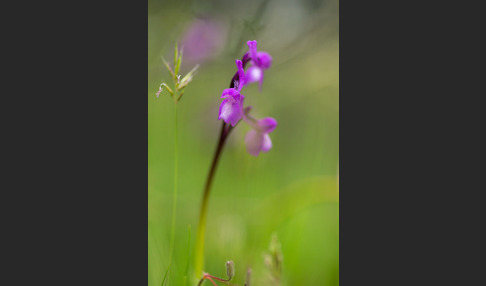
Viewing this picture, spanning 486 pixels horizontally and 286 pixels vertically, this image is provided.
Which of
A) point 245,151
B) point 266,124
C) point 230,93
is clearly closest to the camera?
point 230,93

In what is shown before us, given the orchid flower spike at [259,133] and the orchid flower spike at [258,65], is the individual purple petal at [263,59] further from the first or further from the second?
the orchid flower spike at [259,133]

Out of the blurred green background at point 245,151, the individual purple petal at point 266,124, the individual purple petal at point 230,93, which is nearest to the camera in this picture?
the individual purple petal at point 230,93

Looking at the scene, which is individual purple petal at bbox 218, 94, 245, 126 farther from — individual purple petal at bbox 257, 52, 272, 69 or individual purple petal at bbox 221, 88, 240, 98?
individual purple petal at bbox 257, 52, 272, 69

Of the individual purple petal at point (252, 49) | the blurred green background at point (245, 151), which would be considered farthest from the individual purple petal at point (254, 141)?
the blurred green background at point (245, 151)

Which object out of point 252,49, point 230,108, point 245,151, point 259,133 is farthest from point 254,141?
point 245,151

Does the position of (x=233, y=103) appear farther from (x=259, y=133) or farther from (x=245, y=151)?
(x=245, y=151)

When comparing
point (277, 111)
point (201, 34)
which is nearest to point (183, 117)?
point (201, 34)
